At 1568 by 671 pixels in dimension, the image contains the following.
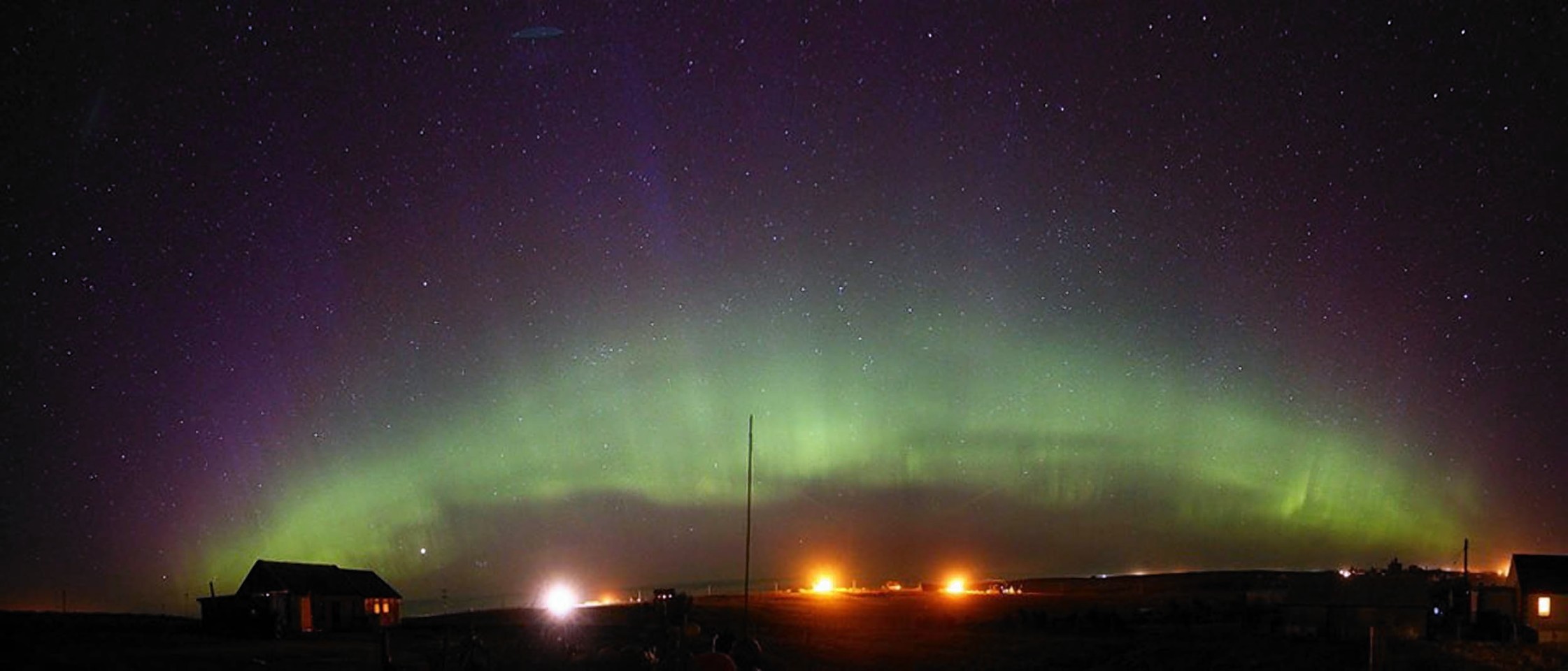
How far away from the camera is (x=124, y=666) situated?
32.3 metres

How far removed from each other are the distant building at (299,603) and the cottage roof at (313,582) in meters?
0.03

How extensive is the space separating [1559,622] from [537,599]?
47.9 metres

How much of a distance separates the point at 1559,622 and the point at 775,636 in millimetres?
33030

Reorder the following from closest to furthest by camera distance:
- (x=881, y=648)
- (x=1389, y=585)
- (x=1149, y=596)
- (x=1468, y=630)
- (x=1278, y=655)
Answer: (x=1278, y=655), (x=881, y=648), (x=1468, y=630), (x=1389, y=585), (x=1149, y=596)

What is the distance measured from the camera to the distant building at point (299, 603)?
50.5m

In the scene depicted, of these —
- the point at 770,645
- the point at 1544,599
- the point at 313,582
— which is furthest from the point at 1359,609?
the point at 313,582

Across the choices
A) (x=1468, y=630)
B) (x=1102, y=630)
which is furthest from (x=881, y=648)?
(x=1468, y=630)

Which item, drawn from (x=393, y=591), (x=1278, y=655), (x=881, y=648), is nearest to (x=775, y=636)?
(x=881, y=648)

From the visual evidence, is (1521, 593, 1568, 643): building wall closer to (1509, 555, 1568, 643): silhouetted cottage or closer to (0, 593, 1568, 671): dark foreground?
(1509, 555, 1568, 643): silhouetted cottage

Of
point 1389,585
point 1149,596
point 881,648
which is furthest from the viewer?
point 1149,596

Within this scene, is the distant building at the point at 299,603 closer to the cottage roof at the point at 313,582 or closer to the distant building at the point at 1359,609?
the cottage roof at the point at 313,582

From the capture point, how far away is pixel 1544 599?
55.8 m

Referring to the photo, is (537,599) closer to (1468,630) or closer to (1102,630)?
(1102,630)

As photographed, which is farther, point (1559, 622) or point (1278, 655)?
point (1559, 622)
